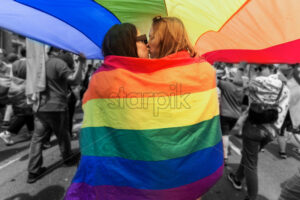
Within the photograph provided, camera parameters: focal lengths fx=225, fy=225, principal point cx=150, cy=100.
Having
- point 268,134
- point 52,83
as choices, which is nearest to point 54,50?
point 52,83

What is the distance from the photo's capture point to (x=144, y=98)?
4.44ft

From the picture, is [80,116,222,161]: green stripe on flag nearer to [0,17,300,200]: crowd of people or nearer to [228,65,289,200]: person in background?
[0,17,300,200]: crowd of people

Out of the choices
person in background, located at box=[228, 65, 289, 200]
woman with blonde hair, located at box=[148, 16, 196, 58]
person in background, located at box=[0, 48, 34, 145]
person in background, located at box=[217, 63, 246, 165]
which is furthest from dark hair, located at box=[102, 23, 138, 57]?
person in background, located at box=[0, 48, 34, 145]

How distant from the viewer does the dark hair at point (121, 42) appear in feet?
4.66

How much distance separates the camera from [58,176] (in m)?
3.57

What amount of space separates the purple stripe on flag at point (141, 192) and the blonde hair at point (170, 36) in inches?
33.2

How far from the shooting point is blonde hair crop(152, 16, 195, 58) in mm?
1435

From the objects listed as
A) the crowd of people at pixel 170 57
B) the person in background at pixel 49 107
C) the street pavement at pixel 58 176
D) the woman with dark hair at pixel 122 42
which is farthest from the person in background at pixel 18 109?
the woman with dark hair at pixel 122 42

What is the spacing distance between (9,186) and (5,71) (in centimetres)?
249

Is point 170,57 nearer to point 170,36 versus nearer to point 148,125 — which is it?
point 170,36

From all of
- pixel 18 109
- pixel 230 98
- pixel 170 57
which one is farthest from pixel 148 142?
pixel 18 109

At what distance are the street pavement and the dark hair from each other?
2.48 m

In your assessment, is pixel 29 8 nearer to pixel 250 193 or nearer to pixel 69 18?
pixel 69 18

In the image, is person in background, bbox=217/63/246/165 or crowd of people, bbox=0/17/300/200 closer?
crowd of people, bbox=0/17/300/200
